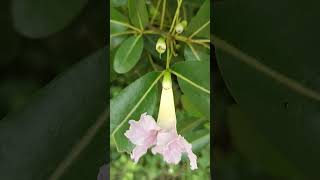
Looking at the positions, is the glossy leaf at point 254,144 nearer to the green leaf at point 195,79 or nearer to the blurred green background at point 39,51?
the green leaf at point 195,79

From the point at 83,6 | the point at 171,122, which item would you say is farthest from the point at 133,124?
the point at 83,6

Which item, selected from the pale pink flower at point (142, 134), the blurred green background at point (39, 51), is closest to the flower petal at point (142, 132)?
the pale pink flower at point (142, 134)

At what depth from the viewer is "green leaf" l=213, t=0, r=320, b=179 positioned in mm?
719

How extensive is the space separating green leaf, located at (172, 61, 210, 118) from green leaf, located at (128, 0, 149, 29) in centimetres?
7

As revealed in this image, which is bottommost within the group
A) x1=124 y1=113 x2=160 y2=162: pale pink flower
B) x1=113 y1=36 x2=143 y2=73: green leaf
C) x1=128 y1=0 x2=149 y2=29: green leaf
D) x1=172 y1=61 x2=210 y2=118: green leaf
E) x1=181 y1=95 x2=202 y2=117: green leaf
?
x1=124 y1=113 x2=160 y2=162: pale pink flower

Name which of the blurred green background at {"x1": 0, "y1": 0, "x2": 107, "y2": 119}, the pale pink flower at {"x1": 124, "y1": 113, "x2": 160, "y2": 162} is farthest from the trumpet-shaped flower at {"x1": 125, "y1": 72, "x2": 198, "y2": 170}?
the blurred green background at {"x1": 0, "y1": 0, "x2": 107, "y2": 119}

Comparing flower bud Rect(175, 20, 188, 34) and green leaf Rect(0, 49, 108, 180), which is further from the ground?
flower bud Rect(175, 20, 188, 34)

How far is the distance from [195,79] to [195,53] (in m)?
0.03

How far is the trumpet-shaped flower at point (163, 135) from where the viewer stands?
0.75 metres

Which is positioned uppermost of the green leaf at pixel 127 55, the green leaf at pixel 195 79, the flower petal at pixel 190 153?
the green leaf at pixel 127 55

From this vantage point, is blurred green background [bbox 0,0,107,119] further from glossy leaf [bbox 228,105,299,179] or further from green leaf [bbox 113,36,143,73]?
glossy leaf [bbox 228,105,299,179]

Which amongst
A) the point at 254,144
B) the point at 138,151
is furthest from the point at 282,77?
the point at 138,151

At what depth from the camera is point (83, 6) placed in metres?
0.72

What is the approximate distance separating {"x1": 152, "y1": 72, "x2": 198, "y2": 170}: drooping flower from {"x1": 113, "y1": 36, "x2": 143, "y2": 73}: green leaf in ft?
0.14
